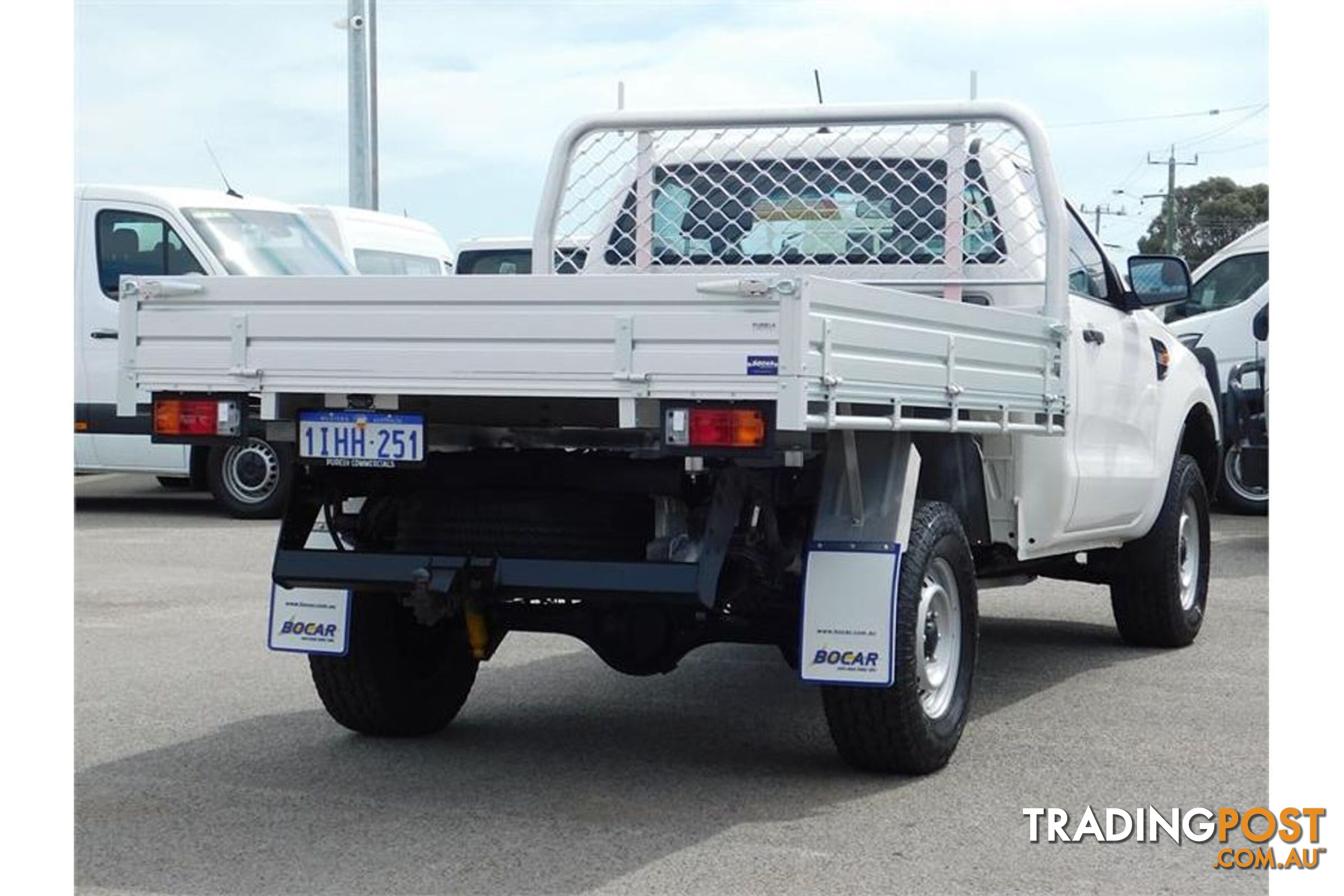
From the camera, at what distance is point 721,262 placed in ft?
27.1

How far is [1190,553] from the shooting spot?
382 inches

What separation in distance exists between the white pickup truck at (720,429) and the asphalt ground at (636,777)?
353mm

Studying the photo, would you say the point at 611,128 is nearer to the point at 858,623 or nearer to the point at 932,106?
the point at 932,106

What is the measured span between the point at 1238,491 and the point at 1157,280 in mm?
8396

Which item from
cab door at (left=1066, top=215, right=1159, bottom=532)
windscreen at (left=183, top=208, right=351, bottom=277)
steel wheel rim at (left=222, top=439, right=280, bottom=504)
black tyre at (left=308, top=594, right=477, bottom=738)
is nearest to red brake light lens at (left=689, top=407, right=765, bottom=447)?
black tyre at (left=308, top=594, right=477, bottom=738)

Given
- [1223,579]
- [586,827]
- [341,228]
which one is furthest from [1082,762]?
[341,228]

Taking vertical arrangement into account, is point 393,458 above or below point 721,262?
below

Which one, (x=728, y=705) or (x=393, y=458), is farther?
(x=728, y=705)

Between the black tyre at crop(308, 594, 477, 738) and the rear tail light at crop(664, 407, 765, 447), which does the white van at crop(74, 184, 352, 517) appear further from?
the rear tail light at crop(664, 407, 765, 447)

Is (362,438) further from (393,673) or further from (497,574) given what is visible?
(393,673)

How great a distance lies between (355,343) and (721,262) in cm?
266
